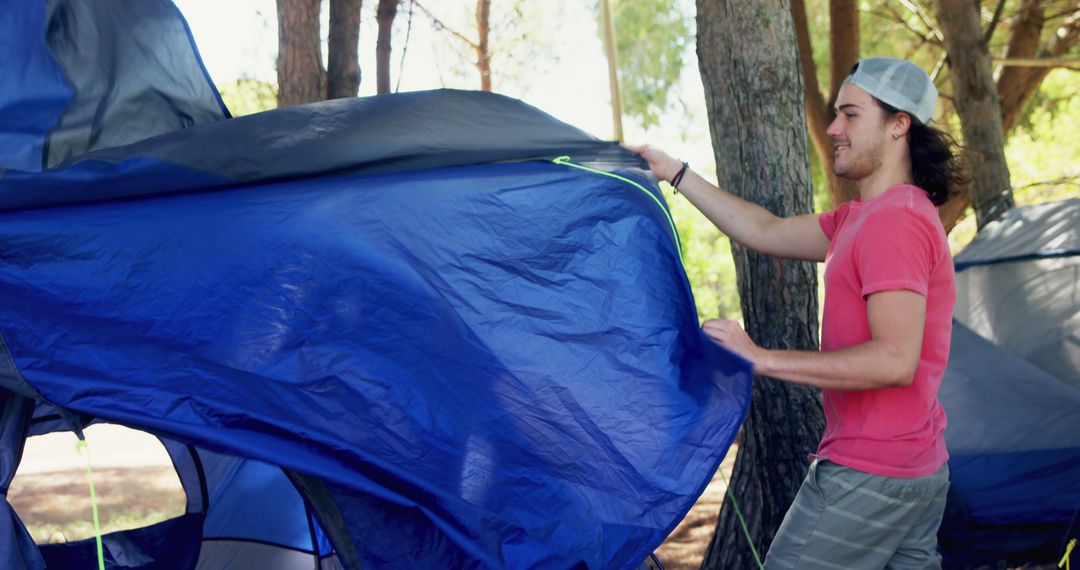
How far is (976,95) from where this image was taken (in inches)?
322

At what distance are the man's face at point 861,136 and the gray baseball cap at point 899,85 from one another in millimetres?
32

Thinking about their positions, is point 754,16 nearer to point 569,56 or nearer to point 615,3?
point 569,56

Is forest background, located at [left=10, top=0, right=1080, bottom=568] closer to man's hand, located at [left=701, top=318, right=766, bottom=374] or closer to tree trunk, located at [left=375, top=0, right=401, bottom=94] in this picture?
tree trunk, located at [left=375, top=0, right=401, bottom=94]

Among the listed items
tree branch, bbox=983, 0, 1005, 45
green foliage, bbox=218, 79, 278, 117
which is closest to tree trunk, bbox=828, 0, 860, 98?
tree branch, bbox=983, 0, 1005, 45

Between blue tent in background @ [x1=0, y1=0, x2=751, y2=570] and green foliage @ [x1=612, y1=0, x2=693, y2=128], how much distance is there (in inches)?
599

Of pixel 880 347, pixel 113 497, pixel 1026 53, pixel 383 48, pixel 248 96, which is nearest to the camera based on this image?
pixel 880 347

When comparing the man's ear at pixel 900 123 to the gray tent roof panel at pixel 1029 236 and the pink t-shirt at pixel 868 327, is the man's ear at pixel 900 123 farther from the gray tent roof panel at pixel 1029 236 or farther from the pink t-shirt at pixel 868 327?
the gray tent roof panel at pixel 1029 236

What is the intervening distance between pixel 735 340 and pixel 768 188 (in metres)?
1.33

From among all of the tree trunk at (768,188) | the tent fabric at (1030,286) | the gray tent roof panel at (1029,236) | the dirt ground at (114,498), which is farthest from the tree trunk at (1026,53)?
the tree trunk at (768,188)

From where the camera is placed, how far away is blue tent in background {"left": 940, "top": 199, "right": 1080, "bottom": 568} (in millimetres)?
4758

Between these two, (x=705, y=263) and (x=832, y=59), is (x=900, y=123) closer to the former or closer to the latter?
(x=832, y=59)

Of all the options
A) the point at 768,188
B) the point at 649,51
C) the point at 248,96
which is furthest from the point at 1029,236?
the point at 649,51

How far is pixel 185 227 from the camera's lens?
252cm

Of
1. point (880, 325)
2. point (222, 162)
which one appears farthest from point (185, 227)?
point (880, 325)
